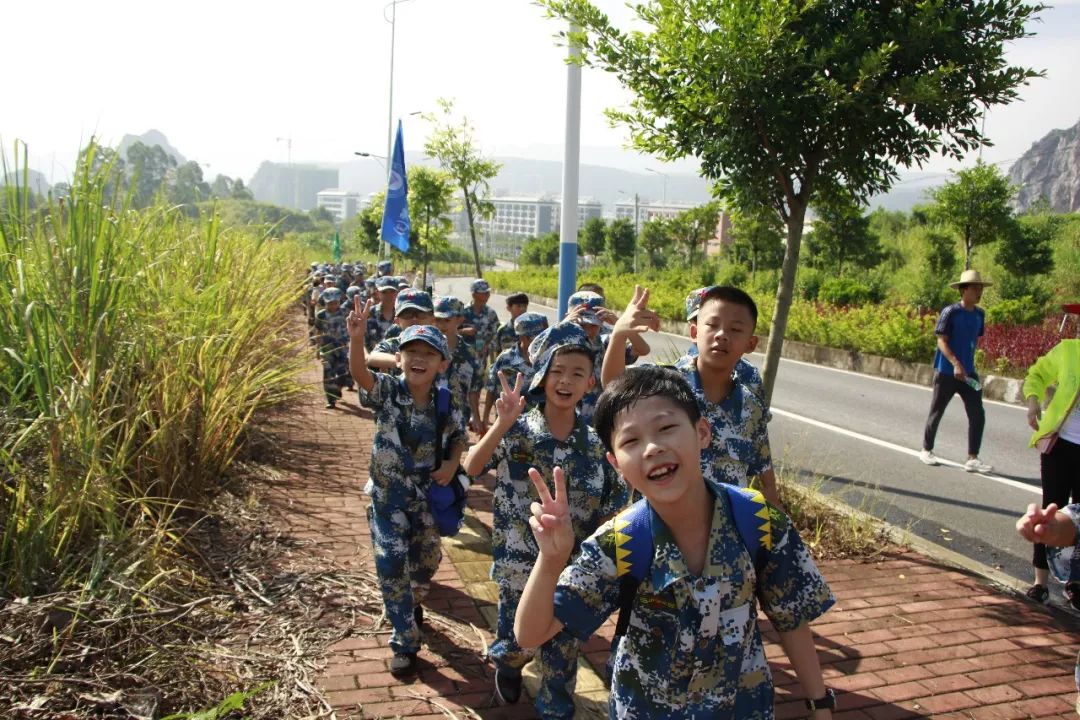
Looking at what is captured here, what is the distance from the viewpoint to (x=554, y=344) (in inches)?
140

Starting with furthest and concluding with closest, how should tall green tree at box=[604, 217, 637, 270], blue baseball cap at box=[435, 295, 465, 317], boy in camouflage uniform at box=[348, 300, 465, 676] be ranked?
tall green tree at box=[604, 217, 637, 270]
blue baseball cap at box=[435, 295, 465, 317]
boy in camouflage uniform at box=[348, 300, 465, 676]

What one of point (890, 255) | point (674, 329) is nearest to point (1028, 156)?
point (890, 255)

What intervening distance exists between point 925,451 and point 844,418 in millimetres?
2397

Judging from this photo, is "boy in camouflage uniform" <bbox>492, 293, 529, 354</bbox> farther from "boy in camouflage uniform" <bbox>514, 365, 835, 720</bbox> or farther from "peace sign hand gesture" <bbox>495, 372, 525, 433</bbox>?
"boy in camouflage uniform" <bbox>514, 365, 835, 720</bbox>

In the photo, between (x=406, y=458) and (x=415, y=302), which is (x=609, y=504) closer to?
(x=406, y=458)

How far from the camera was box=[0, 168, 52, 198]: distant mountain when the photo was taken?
473cm

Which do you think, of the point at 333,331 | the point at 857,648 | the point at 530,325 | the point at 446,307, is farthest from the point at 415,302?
the point at 333,331

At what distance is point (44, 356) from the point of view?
3.98 metres

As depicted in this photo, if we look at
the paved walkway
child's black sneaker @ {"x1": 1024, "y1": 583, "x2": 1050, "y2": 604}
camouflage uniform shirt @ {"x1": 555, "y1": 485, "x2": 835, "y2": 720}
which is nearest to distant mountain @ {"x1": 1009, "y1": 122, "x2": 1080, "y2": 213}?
child's black sneaker @ {"x1": 1024, "y1": 583, "x2": 1050, "y2": 604}

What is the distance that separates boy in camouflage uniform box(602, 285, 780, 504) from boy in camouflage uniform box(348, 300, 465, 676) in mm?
1023

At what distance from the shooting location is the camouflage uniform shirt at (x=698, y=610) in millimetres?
2059

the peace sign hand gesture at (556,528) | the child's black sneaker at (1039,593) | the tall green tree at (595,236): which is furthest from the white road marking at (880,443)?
the tall green tree at (595,236)

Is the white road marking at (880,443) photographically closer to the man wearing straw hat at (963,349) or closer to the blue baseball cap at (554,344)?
the man wearing straw hat at (963,349)

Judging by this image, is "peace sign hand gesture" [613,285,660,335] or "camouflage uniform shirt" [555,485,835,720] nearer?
"camouflage uniform shirt" [555,485,835,720]
